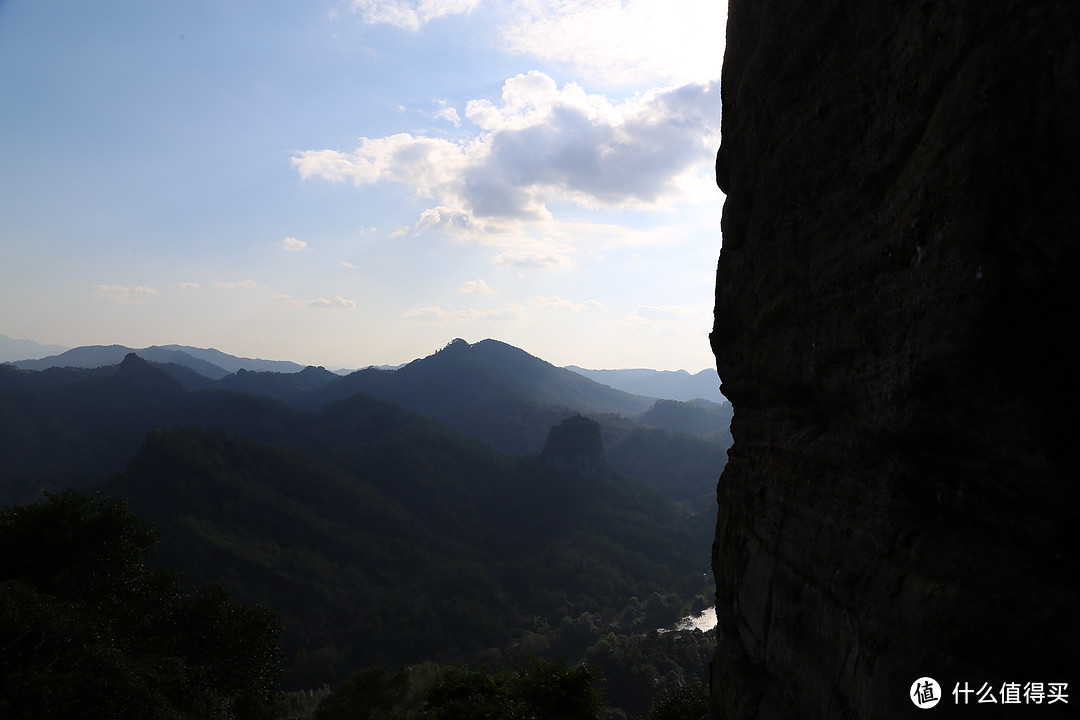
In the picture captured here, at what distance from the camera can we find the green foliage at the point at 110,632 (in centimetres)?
1806

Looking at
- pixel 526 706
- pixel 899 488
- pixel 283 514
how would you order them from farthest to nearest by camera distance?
pixel 283 514
pixel 526 706
pixel 899 488

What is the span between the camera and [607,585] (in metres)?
123

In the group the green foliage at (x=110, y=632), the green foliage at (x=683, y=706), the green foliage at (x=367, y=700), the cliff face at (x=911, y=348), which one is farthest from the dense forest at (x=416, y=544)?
the cliff face at (x=911, y=348)

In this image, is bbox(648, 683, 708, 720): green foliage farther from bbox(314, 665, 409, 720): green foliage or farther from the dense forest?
bbox(314, 665, 409, 720): green foliage

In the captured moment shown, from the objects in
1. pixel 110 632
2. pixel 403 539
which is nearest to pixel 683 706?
pixel 110 632

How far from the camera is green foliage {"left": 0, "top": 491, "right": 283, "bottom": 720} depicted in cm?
1806

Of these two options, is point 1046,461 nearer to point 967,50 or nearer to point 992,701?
point 992,701

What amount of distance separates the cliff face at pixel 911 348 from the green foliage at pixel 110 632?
70.5 feet

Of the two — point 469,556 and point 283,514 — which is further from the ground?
point 283,514

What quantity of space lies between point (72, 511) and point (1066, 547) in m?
35.5

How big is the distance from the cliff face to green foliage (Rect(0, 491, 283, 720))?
21497mm

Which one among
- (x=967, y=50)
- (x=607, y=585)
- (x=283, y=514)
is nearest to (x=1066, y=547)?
(x=967, y=50)

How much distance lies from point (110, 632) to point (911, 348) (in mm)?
29622

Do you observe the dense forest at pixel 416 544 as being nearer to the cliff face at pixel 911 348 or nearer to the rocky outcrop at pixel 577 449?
the rocky outcrop at pixel 577 449
